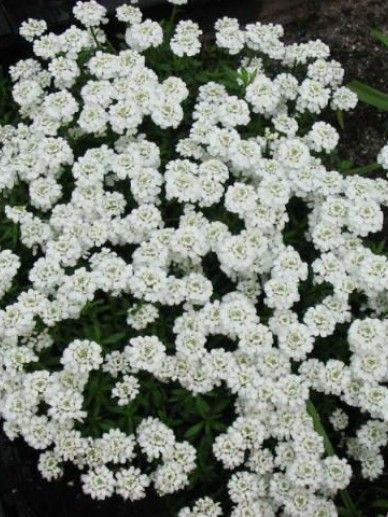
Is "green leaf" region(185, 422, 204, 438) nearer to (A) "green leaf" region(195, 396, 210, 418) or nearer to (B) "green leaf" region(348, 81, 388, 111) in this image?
(A) "green leaf" region(195, 396, 210, 418)

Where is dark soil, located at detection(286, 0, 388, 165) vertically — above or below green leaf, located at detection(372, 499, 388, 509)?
above

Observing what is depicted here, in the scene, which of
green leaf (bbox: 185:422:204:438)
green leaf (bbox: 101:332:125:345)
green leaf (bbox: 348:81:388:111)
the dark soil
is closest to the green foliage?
green leaf (bbox: 348:81:388:111)

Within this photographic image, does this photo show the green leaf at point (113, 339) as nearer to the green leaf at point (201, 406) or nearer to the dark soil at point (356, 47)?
the green leaf at point (201, 406)

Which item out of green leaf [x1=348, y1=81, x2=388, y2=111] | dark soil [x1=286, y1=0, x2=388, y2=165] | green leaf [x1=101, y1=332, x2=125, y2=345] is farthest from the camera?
dark soil [x1=286, y1=0, x2=388, y2=165]

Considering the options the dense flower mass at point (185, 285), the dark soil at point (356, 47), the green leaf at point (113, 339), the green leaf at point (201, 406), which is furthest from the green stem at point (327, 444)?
the dark soil at point (356, 47)

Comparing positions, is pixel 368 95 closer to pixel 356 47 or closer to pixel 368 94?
pixel 368 94

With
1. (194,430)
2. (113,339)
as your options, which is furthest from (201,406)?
(113,339)

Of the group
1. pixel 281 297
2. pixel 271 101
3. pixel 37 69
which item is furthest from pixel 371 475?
pixel 37 69
